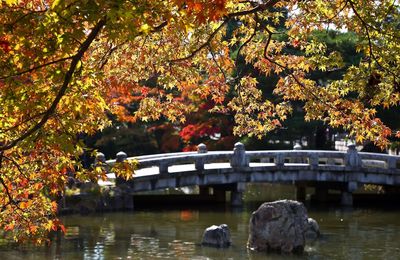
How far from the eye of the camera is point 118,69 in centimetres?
1119

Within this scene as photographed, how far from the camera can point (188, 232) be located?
71.3ft

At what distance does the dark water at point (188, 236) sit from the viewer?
18141 mm

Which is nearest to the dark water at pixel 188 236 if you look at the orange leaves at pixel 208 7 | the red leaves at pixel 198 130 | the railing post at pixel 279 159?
the railing post at pixel 279 159

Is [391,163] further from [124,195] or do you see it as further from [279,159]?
[124,195]

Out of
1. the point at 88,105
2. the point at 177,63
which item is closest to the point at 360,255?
the point at 177,63

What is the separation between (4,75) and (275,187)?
2971 centimetres

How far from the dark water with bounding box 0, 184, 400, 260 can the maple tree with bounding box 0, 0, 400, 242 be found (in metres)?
6.70

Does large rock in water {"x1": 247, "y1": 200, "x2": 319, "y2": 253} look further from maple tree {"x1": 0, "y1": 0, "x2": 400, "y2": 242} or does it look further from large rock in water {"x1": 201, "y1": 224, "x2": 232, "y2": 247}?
maple tree {"x1": 0, "y1": 0, "x2": 400, "y2": 242}

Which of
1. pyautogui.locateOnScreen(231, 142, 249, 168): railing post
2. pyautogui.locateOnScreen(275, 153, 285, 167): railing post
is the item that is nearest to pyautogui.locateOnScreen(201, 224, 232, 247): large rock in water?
pyautogui.locateOnScreen(231, 142, 249, 168): railing post

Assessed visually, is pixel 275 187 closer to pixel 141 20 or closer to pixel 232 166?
pixel 232 166

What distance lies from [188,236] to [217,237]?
2.28 metres

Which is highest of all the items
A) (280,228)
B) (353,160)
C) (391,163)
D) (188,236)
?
(353,160)

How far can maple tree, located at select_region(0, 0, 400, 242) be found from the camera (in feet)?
23.7

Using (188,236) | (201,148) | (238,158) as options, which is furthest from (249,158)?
(188,236)
